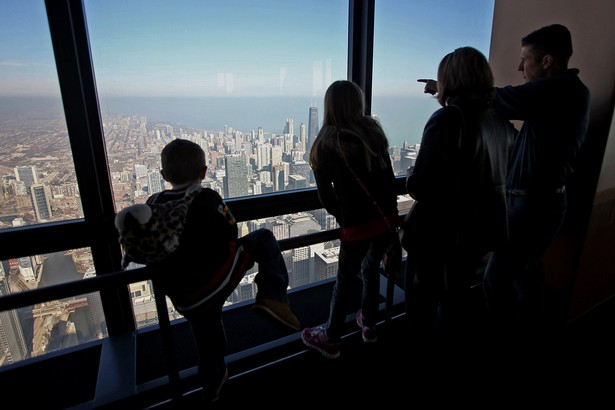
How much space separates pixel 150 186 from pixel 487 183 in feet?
5.63

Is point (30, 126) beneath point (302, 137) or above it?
above

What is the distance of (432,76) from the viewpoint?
281cm

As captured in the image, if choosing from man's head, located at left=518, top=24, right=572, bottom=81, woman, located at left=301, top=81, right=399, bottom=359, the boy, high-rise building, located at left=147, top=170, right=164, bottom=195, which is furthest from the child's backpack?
man's head, located at left=518, top=24, right=572, bottom=81

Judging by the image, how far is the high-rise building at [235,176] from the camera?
2125 millimetres

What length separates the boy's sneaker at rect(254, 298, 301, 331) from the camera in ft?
4.44

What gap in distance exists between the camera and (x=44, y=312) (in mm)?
1809

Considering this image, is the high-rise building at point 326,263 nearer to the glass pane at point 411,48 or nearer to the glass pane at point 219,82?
the glass pane at point 219,82

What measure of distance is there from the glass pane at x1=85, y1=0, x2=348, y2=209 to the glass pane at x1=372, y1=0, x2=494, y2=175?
1.08 feet

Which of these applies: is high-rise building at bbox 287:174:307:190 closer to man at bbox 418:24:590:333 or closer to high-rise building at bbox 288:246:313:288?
high-rise building at bbox 288:246:313:288

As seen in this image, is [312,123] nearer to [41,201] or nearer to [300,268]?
[300,268]

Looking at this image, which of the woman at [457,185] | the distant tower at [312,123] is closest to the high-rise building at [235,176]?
the distant tower at [312,123]

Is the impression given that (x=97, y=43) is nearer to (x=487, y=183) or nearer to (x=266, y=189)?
(x=266, y=189)

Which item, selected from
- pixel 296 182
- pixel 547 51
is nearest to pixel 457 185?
pixel 547 51

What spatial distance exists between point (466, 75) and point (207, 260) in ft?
4.18
